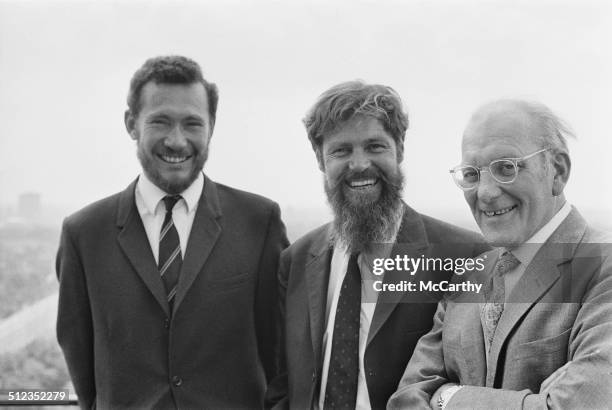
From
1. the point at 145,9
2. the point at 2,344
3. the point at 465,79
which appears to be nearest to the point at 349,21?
the point at 465,79

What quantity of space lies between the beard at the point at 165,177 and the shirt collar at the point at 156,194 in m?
0.02

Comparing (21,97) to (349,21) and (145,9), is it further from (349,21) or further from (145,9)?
(349,21)

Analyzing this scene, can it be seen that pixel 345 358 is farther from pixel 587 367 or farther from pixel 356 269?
pixel 587 367

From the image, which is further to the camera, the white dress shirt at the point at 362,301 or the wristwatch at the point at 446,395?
the white dress shirt at the point at 362,301

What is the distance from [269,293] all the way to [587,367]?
1325mm

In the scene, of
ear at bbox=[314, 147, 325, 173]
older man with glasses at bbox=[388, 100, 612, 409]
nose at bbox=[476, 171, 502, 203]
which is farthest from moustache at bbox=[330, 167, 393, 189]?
nose at bbox=[476, 171, 502, 203]

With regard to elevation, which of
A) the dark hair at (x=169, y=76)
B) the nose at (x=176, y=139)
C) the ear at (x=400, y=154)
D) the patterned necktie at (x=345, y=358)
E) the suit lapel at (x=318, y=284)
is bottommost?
the patterned necktie at (x=345, y=358)

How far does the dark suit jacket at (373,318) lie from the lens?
2422mm

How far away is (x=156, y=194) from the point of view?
2744 millimetres

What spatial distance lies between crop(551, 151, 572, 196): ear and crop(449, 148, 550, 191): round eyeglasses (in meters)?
0.05

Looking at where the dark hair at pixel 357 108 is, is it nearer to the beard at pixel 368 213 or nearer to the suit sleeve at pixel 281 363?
the beard at pixel 368 213

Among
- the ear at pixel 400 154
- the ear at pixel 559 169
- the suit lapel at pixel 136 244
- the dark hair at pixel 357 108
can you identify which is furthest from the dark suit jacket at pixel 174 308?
the ear at pixel 559 169

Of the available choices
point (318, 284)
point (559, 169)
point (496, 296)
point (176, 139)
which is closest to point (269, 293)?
point (318, 284)

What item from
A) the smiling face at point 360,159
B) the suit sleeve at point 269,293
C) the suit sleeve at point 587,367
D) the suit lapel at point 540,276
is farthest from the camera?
the suit sleeve at point 269,293
